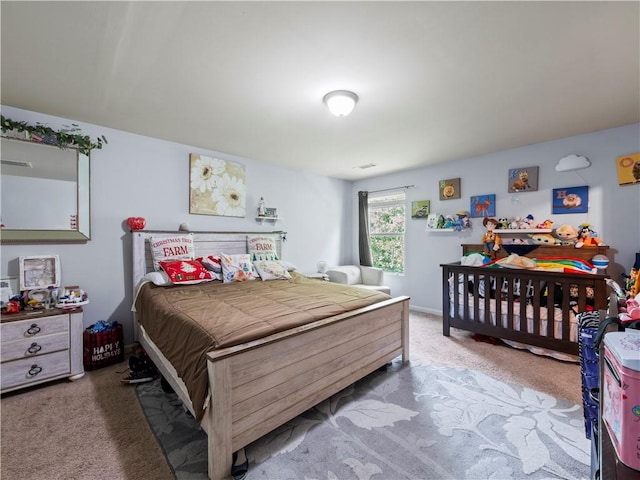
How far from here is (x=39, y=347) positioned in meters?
2.19

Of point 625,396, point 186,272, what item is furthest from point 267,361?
point 186,272

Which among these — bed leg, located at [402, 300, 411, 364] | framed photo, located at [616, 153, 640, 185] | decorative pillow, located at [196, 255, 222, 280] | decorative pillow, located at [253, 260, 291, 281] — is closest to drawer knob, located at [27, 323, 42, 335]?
decorative pillow, located at [196, 255, 222, 280]

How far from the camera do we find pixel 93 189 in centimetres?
279

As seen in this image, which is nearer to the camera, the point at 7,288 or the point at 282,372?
the point at 282,372

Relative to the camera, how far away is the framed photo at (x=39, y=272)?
2.41 meters

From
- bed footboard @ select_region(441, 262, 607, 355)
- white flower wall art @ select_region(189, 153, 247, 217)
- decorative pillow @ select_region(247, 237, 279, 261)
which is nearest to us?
bed footboard @ select_region(441, 262, 607, 355)

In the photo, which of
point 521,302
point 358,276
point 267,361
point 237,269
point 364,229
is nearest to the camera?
point 267,361

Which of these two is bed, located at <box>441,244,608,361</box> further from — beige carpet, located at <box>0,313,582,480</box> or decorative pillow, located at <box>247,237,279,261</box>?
decorative pillow, located at <box>247,237,279,261</box>

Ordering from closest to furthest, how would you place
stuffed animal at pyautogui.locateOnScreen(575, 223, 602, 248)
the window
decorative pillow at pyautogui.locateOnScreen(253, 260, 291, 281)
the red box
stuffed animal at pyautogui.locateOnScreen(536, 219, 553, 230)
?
the red box, stuffed animal at pyautogui.locateOnScreen(575, 223, 602, 248), stuffed animal at pyautogui.locateOnScreen(536, 219, 553, 230), decorative pillow at pyautogui.locateOnScreen(253, 260, 291, 281), the window

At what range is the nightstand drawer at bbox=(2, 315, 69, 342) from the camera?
208 centimetres

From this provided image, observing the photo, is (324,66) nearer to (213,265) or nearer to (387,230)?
(213,265)

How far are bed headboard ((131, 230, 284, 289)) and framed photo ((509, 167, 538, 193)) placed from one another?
10.2 feet

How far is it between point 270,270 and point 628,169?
380cm

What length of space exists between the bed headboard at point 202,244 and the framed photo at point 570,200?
3406 mm
